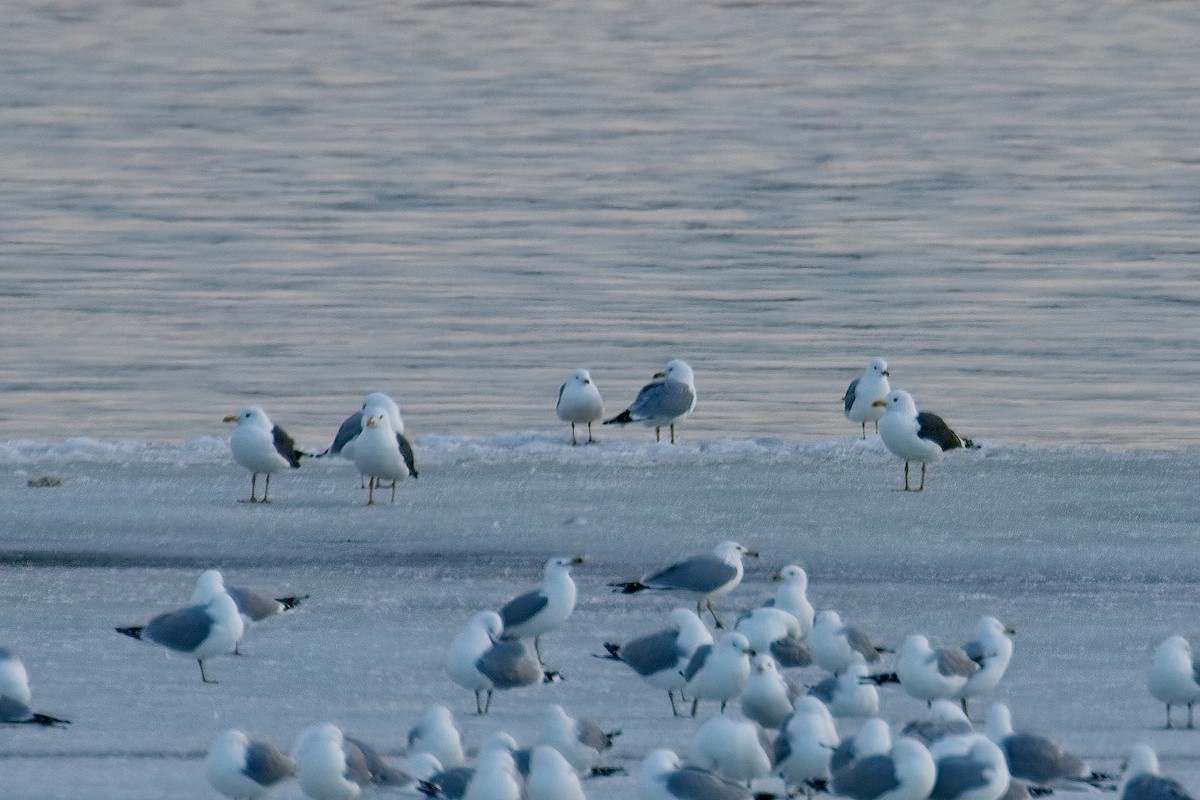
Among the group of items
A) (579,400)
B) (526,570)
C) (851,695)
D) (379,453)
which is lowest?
(526,570)

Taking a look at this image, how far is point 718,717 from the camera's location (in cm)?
686

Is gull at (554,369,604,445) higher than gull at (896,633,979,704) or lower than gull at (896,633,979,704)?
higher

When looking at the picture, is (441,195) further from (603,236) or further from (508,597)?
(508,597)

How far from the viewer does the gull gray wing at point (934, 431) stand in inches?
478

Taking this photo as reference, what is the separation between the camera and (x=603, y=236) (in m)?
23.0

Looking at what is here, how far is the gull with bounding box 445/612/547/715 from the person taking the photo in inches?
307

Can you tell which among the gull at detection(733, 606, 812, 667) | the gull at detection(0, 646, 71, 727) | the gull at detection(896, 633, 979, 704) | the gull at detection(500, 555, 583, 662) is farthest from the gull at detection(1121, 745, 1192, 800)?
the gull at detection(0, 646, 71, 727)

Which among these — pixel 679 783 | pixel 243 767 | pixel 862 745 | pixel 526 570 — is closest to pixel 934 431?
pixel 526 570

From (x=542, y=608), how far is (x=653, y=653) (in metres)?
0.63

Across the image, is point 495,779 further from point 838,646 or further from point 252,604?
point 252,604

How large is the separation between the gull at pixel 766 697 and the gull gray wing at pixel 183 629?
1937 mm

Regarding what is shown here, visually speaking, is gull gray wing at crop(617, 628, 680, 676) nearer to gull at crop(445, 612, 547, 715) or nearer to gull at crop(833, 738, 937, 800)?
gull at crop(445, 612, 547, 715)

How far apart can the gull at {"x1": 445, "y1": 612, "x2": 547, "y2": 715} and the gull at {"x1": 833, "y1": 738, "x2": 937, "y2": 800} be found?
5.57 ft

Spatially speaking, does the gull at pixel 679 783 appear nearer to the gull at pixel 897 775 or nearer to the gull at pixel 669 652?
the gull at pixel 897 775
